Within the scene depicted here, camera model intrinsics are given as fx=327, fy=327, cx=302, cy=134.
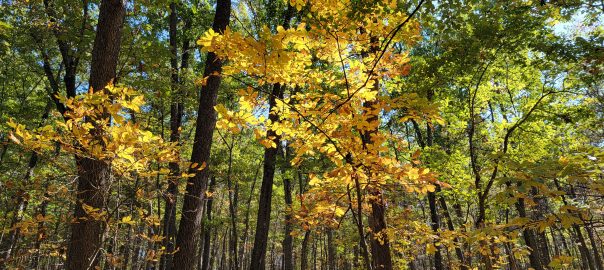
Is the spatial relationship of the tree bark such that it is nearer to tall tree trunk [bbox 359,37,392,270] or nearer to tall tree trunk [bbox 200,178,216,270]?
tall tree trunk [bbox 200,178,216,270]

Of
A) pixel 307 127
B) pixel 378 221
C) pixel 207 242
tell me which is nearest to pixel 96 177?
pixel 307 127

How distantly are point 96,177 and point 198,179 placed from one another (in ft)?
5.93

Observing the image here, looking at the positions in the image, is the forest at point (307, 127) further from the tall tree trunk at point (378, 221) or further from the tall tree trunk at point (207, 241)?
the tall tree trunk at point (207, 241)

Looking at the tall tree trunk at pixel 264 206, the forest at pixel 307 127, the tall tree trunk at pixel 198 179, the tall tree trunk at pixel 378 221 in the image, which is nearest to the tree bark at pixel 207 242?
the forest at pixel 307 127

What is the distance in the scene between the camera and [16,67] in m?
11.5

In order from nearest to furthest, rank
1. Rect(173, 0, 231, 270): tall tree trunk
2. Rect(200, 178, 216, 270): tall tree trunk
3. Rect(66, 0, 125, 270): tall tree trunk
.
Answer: Rect(66, 0, 125, 270): tall tree trunk → Rect(173, 0, 231, 270): tall tree trunk → Rect(200, 178, 216, 270): tall tree trunk

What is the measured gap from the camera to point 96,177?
3.51m

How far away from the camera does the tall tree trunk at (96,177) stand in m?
3.36

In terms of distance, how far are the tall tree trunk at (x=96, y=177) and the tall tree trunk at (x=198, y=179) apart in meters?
1.38

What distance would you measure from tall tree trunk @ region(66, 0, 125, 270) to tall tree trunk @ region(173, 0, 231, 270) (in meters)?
1.38

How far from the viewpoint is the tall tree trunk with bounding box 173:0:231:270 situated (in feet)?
16.4

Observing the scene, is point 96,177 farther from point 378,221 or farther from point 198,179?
point 378,221

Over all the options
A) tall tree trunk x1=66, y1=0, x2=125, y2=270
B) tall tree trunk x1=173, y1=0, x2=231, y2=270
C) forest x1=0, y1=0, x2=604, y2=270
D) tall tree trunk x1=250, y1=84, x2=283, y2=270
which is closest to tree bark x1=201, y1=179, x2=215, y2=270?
forest x1=0, y1=0, x2=604, y2=270

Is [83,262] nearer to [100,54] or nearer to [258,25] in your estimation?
[100,54]
